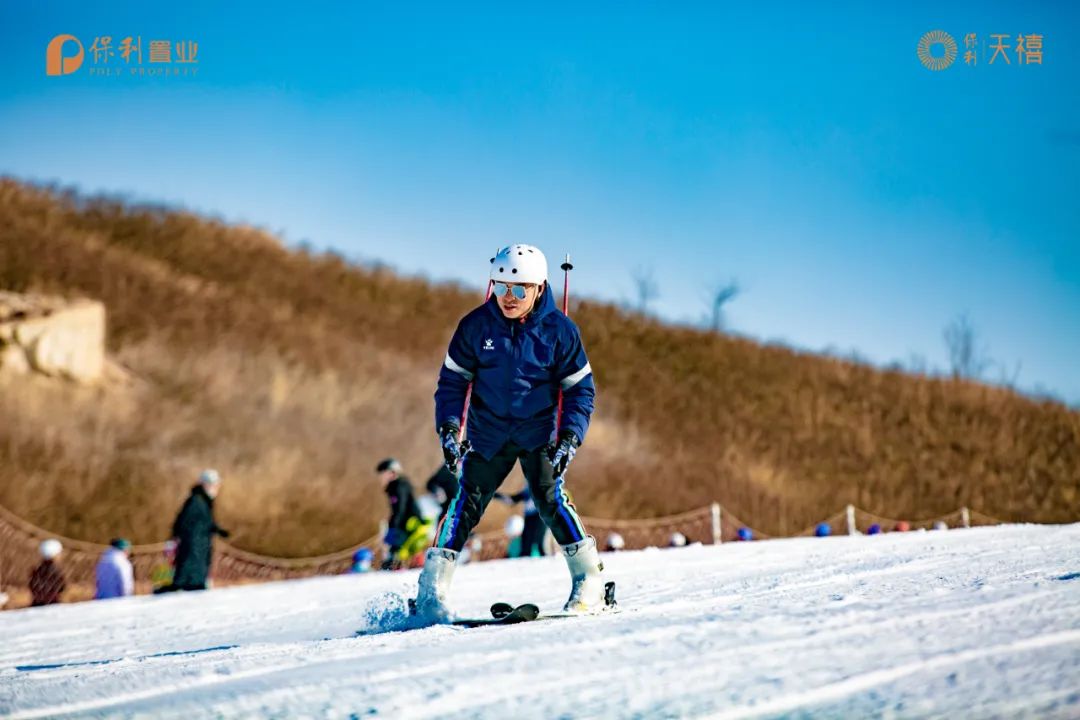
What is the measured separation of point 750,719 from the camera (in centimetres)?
233

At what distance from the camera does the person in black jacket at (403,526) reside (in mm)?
11172

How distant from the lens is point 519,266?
4926 millimetres

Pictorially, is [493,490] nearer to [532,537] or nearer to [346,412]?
[532,537]

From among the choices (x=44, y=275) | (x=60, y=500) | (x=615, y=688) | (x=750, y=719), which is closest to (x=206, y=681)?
(x=615, y=688)

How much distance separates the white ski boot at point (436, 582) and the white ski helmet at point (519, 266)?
130cm

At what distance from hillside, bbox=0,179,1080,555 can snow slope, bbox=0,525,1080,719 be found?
1682cm

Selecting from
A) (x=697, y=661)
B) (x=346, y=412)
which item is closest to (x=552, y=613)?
(x=697, y=661)

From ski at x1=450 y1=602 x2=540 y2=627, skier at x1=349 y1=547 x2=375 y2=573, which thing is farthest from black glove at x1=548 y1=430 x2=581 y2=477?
skier at x1=349 y1=547 x2=375 y2=573

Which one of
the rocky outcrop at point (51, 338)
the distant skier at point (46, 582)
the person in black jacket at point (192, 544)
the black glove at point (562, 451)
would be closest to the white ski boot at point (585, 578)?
the black glove at point (562, 451)

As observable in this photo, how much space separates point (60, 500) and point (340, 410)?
7.93 metres

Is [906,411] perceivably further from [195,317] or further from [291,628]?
[291,628]

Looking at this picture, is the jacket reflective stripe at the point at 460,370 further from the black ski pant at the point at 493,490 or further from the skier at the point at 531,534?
the skier at the point at 531,534

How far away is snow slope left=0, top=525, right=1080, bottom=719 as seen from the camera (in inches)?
97.0

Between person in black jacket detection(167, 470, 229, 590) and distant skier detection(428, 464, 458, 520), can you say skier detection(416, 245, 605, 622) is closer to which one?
distant skier detection(428, 464, 458, 520)
